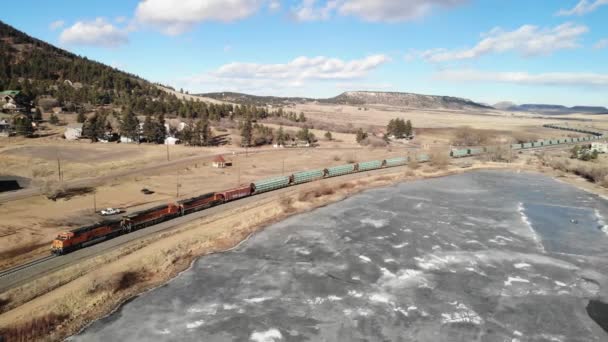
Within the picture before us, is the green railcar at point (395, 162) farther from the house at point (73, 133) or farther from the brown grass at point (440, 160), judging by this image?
the house at point (73, 133)

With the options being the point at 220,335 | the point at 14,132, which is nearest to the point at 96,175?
the point at 14,132

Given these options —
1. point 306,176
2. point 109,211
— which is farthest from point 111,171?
point 306,176

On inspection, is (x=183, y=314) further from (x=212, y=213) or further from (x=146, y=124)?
(x=146, y=124)

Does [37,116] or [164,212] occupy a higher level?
[37,116]

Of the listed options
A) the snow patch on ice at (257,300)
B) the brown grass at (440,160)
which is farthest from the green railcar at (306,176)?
the snow patch on ice at (257,300)

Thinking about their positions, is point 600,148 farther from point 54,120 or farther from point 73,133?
point 54,120
